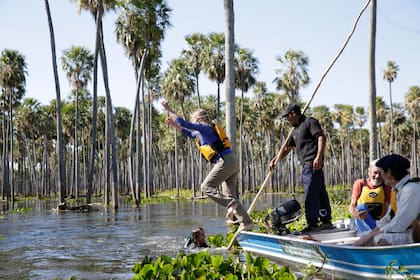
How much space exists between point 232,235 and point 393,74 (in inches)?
2327

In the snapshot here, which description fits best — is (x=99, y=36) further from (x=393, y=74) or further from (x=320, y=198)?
(x=393, y=74)

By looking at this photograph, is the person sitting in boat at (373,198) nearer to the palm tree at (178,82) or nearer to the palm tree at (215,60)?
the palm tree at (215,60)

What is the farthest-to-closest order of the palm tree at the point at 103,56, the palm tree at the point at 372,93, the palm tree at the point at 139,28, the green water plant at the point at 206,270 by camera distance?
the palm tree at the point at 139,28, the palm tree at the point at 103,56, the palm tree at the point at 372,93, the green water plant at the point at 206,270

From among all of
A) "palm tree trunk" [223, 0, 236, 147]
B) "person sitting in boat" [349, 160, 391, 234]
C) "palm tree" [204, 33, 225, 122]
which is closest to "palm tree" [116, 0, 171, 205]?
"palm tree" [204, 33, 225, 122]

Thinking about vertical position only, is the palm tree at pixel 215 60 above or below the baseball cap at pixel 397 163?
above

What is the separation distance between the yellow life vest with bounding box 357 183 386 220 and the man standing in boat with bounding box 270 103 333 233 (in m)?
0.97

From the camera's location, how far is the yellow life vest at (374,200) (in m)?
7.42

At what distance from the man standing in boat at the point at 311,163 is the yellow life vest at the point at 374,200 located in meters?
0.97

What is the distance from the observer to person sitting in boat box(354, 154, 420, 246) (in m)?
5.50

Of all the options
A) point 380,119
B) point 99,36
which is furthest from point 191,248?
point 380,119

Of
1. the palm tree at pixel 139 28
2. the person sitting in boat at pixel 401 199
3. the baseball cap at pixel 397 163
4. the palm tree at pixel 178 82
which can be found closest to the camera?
the person sitting in boat at pixel 401 199

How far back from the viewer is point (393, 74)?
209ft

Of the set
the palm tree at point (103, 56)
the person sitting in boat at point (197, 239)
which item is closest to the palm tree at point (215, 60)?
the palm tree at point (103, 56)

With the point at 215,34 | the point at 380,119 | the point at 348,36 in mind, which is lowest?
the point at 348,36
